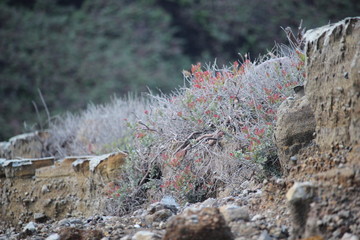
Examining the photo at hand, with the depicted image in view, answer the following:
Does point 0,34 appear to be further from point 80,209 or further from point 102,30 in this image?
point 80,209

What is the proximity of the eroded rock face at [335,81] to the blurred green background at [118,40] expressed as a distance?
8.58 meters

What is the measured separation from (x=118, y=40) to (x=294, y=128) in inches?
375

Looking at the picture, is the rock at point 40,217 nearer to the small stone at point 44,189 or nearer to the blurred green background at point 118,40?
the small stone at point 44,189

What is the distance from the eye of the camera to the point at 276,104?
11.3ft

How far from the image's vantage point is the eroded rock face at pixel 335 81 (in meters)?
2.31

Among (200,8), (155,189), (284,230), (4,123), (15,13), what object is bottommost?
(284,230)

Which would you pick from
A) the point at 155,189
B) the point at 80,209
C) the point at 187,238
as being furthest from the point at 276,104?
the point at 80,209

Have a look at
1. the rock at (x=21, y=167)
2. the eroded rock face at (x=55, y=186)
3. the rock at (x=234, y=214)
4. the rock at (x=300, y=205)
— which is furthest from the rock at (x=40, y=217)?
the rock at (x=300, y=205)

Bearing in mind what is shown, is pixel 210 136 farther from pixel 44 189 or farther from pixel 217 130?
pixel 44 189

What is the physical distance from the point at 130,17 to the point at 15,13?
2575 mm

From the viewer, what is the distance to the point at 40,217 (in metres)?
4.68

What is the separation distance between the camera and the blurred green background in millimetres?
11188

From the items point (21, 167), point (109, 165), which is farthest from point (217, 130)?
point (21, 167)

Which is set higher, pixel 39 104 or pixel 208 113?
pixel 39 104
